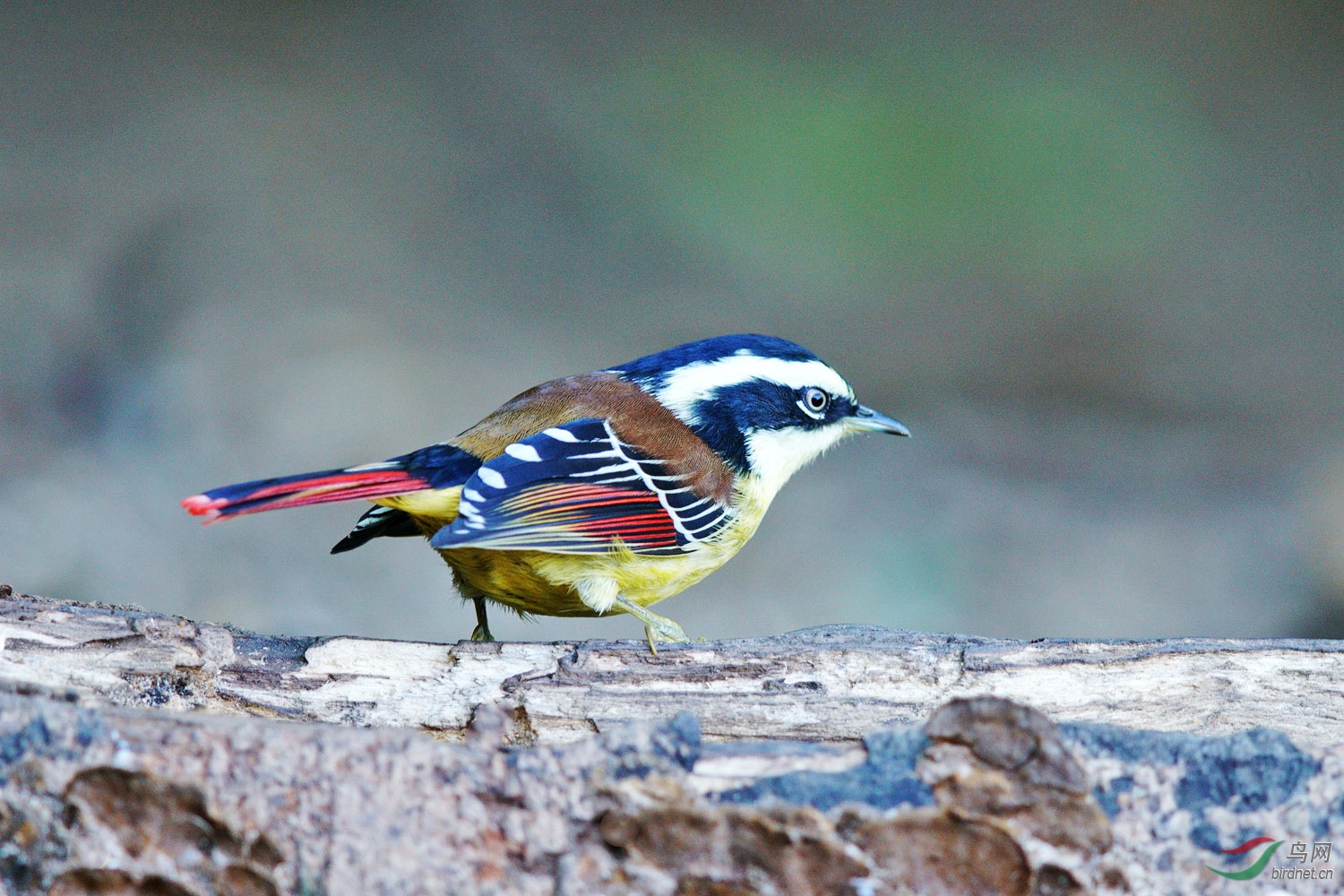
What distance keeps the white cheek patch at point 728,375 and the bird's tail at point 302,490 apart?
0.79m

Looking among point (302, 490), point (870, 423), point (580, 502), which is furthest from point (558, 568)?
point (870, 423)

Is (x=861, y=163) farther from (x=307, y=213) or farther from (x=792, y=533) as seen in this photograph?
(x=307, y=213)

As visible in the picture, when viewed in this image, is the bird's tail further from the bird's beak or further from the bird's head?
the bird's beak

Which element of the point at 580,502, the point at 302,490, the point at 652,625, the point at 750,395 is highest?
the point at 750,395

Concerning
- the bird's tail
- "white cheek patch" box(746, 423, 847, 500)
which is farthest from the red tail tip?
"white cheek patch" box(746, 423, 847, 500)

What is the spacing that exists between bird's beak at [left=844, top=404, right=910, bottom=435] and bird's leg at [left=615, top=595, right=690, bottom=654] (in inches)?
31.9

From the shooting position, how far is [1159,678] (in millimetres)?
2314

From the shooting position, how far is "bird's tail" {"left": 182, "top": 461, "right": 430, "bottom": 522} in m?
2.19

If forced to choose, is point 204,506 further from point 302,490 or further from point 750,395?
point 750,395

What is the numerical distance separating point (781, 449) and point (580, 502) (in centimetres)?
73

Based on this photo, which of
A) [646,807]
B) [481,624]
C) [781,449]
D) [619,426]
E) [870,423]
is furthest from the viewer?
[870,423]

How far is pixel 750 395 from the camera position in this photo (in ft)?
9.87

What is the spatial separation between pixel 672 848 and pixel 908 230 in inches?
127

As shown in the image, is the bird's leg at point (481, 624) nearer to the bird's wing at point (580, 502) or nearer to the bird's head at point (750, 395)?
the bird's wing at point (580, 502)
